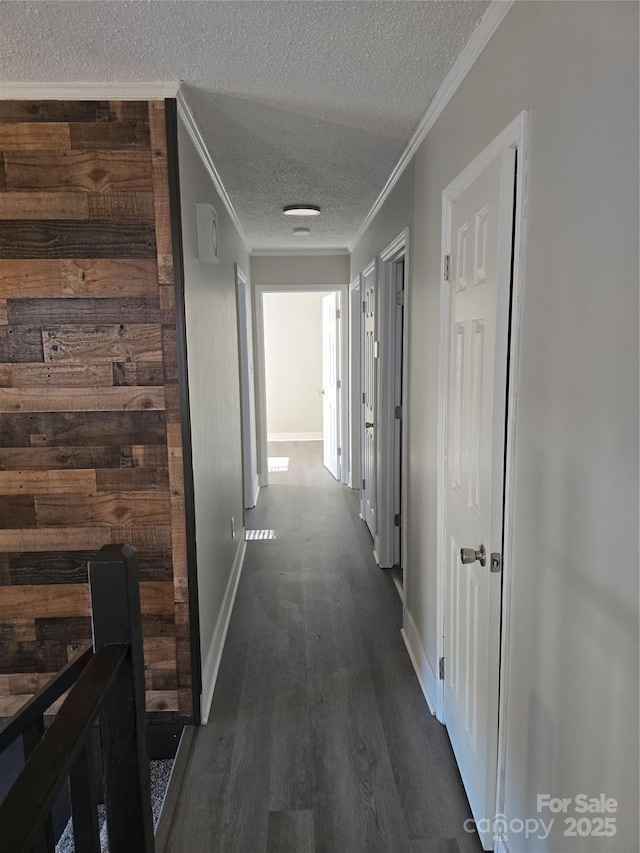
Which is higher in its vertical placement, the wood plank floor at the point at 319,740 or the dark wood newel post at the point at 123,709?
the dark wood newel post at the point at 123,709

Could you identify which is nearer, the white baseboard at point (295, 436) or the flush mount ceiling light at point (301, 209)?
the flush mount ceiling light at point (301, 209)

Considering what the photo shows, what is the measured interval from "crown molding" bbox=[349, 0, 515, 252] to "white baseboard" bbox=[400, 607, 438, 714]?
86.5 inches

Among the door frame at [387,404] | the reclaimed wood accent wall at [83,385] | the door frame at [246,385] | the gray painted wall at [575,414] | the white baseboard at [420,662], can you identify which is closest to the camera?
the gray painted wall at [575,414]

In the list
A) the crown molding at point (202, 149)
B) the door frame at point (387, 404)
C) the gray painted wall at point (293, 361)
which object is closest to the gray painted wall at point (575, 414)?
the crown molding at point (202, 149)

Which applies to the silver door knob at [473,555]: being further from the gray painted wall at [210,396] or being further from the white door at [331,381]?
the white door at [331,381]

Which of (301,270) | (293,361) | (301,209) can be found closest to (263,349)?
(301,270)

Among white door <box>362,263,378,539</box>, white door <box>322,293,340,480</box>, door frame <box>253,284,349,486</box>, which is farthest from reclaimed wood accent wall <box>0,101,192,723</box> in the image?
white door <box>322,293,340,480</box>

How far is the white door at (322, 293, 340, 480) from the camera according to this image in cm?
605

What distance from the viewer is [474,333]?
5.73 ft

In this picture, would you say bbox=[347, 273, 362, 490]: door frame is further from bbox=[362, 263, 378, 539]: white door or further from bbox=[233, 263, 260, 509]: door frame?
bbox=[233, 263, 260, 509]: door frame

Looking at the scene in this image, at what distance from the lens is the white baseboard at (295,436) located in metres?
8.43

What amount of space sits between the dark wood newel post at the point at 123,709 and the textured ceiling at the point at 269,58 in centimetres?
138

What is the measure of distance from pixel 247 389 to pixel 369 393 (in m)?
1.15

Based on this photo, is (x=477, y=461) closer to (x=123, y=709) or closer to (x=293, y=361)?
(x=123, y=709)
